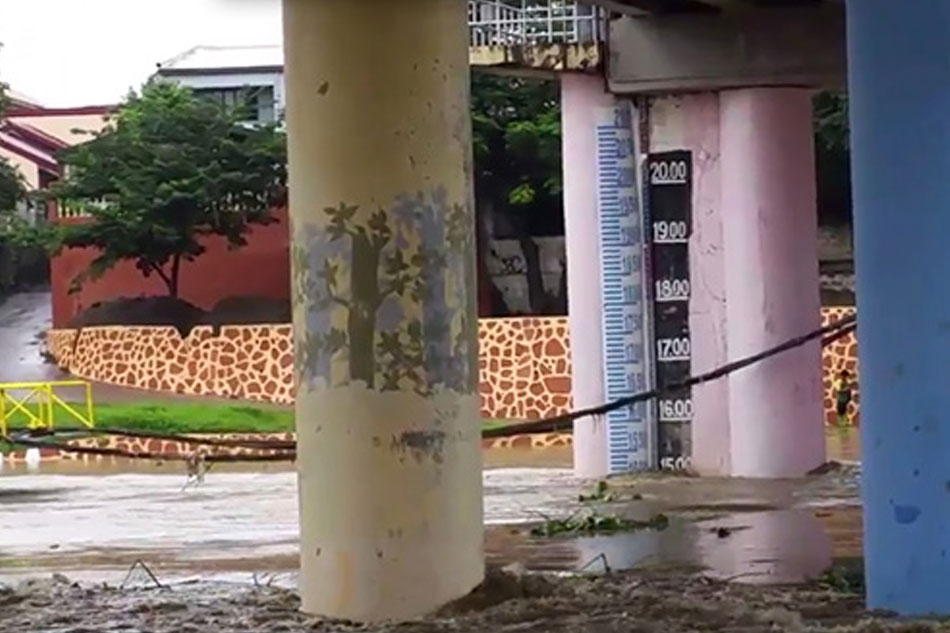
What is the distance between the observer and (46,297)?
50.2 m

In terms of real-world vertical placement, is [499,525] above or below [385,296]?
below

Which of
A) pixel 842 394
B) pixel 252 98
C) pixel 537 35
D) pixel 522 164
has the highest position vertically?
pixel 252 98

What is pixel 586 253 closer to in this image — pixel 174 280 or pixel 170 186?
pixel 170 186

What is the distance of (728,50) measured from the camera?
64.9 ft

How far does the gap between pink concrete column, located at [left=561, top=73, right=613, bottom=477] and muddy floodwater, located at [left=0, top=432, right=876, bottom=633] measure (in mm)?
657

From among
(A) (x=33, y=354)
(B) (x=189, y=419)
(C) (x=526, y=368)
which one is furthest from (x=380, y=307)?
(A) (x=33, y=354)

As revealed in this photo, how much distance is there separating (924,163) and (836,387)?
22.0 meters

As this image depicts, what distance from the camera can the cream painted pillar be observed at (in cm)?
959

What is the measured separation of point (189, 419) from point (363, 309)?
21.9 metres

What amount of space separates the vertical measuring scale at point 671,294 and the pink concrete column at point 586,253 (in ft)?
1.91

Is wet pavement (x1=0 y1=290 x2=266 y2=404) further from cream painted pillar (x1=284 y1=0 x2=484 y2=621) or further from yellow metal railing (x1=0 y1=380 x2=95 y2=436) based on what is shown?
cream painted pillar (x1=284 y1=0 x2=484 y2=621)

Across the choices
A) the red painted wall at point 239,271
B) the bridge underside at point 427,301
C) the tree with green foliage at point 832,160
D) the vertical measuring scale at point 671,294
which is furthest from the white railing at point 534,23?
the red painted wall at point 239,271

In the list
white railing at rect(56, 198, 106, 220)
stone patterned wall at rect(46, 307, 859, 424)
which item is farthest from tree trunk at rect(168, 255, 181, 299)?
stone patterned wall at rect(46, 307, 859, 424)

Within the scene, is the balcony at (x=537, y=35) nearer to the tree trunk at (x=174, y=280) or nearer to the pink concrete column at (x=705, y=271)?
the pink concrete column at (x=705, y=271)
